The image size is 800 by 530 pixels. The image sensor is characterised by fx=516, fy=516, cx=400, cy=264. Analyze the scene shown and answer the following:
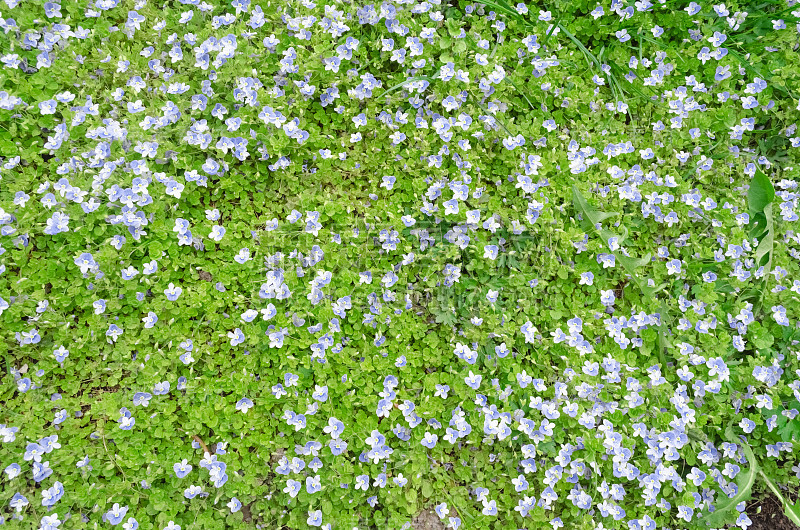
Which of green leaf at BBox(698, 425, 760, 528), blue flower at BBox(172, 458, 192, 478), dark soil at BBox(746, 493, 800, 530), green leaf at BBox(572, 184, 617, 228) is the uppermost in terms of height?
green leaf at BBox(572, 184, 617, 228)

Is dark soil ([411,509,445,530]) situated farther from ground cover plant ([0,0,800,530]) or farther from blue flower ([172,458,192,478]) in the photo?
blue flower ([172,458,192,478])

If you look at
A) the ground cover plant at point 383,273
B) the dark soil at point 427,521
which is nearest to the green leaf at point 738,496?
the ground cover plant at point 383,273

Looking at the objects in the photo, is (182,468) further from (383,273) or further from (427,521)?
(383,273)

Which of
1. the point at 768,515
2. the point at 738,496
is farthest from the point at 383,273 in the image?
the point at 768,515

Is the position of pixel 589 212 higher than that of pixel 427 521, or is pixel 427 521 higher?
pixel 589 212

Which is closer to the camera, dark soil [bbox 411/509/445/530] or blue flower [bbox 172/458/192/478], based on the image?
blue flower [bbox 172/458/192/478]

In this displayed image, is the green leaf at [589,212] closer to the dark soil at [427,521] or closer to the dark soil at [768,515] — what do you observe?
the dark soil at [768,515]

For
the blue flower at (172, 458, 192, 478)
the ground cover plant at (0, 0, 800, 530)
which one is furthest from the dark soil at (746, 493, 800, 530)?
the blue flower at (172, 458, 192, 478)
